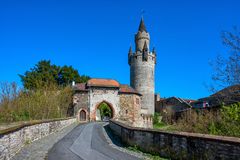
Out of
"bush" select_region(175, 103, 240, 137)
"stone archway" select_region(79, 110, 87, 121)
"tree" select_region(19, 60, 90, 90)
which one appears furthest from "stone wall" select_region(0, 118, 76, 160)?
"tree" select_region(19, 60, 90, 90)

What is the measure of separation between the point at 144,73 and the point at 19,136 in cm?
4213

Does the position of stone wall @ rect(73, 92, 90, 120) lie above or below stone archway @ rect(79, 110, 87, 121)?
above

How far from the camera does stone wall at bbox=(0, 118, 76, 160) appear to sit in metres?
7.95

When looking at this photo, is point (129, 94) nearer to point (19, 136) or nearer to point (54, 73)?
point (54, 73)

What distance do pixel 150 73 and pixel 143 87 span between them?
318 cm

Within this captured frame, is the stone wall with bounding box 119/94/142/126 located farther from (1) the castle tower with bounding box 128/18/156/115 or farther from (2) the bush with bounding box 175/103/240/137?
(2) the bush with bounding box 175/103/240/137

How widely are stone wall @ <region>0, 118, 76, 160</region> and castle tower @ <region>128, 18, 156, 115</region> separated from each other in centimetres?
3473

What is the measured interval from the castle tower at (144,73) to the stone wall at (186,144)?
1542 inches

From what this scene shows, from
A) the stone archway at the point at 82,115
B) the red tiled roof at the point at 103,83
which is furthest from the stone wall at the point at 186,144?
the red tiled roof at the point at 103,83

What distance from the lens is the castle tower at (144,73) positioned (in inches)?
2024

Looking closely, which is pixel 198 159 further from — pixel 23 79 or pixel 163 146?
pixel 23 79

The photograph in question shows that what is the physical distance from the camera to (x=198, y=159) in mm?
7879

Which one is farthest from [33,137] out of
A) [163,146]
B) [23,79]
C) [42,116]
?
[23,79]

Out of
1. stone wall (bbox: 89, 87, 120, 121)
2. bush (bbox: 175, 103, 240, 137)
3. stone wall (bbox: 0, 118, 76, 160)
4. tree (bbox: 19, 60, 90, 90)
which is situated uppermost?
tree (bbox: 19, 60, 90, 90)
